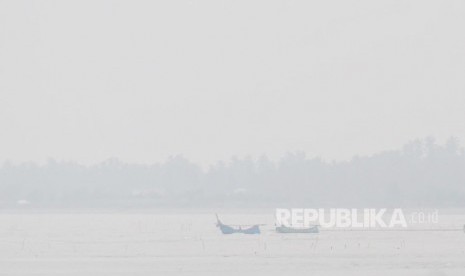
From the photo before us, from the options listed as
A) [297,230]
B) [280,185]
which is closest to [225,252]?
[297,230]

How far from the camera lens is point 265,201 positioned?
141375 millimetres

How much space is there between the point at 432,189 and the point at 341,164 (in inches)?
1003

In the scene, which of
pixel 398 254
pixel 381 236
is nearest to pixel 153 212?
pixel 381 236

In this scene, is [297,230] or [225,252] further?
[297,230]

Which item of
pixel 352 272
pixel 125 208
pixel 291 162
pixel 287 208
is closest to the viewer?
pixel 352 272

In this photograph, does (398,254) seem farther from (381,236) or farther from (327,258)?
(381,236)

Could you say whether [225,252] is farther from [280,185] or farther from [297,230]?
[280,185]

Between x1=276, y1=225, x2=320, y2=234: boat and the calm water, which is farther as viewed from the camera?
x1=276, y1=225, x2=320, y2=234: boat

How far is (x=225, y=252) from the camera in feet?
214

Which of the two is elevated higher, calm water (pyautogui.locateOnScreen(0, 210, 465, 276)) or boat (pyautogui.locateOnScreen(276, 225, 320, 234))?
boat (pyautogui.locateOnScreen(276, 225, 320, 234))

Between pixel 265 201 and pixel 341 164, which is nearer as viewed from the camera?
pixel 265 201

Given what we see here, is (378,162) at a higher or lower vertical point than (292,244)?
higher

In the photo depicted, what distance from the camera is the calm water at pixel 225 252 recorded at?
55781 millimetres

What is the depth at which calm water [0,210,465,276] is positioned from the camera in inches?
2196
